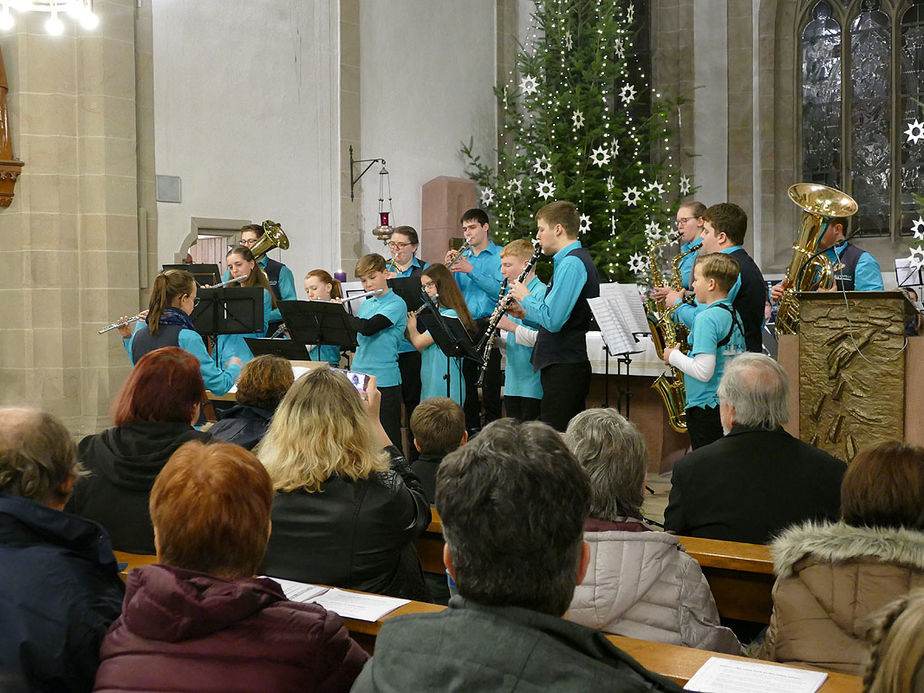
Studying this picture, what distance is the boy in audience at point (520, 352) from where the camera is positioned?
6.48 meters

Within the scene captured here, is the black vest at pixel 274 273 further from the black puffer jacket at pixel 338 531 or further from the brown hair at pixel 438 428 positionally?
the black puffer jacket at pixel 338 531

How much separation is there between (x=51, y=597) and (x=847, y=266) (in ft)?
19.8

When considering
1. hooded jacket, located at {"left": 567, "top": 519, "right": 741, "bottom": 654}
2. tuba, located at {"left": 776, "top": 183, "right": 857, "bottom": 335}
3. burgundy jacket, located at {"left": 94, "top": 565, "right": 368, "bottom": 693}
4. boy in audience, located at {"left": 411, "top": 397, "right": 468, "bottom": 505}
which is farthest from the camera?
tuba, located at {"left": 776, "top": 183, "right": 857, "bottom": 335}

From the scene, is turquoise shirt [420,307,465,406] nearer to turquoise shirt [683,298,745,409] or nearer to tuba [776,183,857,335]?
tuba [776,183,857,335]

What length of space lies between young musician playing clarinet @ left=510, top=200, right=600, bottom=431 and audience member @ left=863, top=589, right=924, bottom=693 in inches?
187

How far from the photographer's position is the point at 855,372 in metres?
5.38

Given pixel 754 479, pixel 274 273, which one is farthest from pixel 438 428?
pixel 274 273

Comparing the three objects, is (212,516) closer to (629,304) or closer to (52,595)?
(52,595)

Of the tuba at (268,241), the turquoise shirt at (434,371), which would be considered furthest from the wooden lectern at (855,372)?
the tuba at (268,241)

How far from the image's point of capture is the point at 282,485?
2.91 metres

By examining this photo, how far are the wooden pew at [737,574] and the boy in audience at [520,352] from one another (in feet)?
10.8

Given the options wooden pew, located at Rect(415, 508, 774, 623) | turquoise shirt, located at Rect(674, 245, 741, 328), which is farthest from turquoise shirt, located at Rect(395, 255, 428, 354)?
wooden pew, located at Rect(415, 508, 774, 623)

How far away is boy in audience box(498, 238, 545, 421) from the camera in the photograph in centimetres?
648

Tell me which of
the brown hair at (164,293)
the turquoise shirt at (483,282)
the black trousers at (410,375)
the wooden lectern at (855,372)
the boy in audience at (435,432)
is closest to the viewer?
the boy in audience at (435,432)
